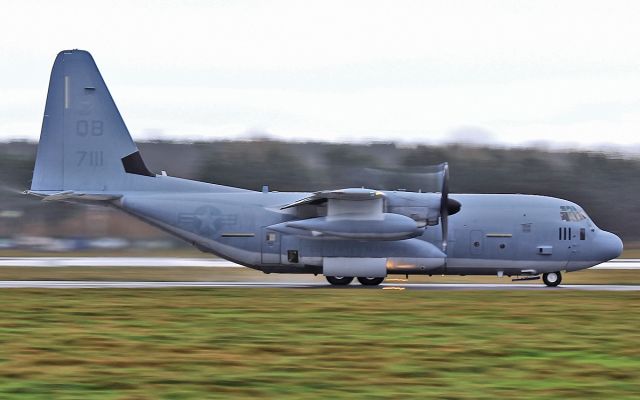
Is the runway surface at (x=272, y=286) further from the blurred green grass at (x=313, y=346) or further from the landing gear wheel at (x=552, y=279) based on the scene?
the blurred green grass at (x=313, y=346)

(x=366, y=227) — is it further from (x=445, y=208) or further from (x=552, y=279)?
(x=552, y=279)

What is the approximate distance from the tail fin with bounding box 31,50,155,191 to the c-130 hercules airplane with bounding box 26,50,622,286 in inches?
1.4

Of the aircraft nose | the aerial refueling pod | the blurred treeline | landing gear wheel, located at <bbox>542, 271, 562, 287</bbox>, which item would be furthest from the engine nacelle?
the blurred treeline

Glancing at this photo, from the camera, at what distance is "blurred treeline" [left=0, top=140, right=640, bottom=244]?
192ft

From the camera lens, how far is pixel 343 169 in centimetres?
5953

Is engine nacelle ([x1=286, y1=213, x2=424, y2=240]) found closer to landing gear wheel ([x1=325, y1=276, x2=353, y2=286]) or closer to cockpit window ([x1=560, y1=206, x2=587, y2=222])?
landing gear wheel ([x1=325, y1=276, x2=353, y2=286])

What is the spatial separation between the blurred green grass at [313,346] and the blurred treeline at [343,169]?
32.6 meters

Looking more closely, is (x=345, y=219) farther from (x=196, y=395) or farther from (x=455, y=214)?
(x=196, y=395)

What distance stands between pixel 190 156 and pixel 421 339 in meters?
48.3

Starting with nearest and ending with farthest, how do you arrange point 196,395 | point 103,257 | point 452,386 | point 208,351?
1. point 196,395
2. point 452,386
3. point 208,351
4. point 103,257

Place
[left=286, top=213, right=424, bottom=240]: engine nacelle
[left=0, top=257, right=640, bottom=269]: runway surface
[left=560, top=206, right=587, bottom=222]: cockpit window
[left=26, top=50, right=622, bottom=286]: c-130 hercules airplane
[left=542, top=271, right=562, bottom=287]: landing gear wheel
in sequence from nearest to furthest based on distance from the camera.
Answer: [left=286, top=213, right=424, bottom=240]: engine nacelle, [left=26, top=50, right=622, bottom=286]: c-130 hercules airplane, [left=560, top=206, right=587, bottom=222]: cockpit window, [left=542, top=271, right=562, bottom=287]: landing gear wheel, [left=0, top=257, right=640, bottom=269]: runway surface

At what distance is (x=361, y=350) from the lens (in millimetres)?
16953

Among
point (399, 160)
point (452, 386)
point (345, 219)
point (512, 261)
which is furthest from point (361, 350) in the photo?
point (399, 160)

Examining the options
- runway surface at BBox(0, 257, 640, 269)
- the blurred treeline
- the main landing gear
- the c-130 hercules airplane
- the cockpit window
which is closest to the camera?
the c-130 hercules airplane
